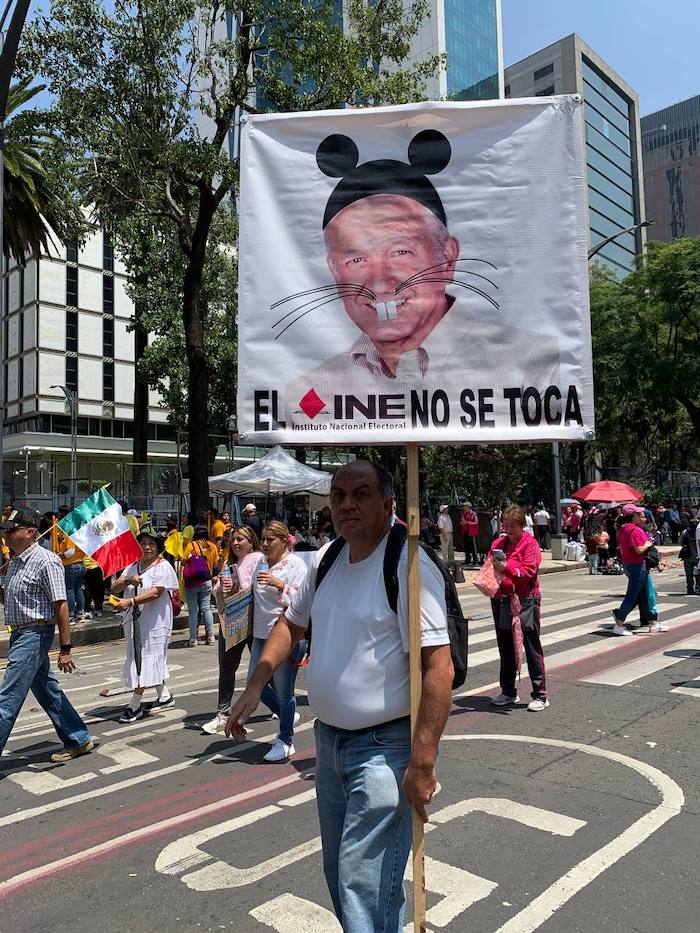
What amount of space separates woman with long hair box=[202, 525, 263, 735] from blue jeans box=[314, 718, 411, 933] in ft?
13.0

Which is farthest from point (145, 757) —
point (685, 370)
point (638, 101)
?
point (638, 101)

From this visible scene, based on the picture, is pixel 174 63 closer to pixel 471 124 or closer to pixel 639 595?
pixel 639 595

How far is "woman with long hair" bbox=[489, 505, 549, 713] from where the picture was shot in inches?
280

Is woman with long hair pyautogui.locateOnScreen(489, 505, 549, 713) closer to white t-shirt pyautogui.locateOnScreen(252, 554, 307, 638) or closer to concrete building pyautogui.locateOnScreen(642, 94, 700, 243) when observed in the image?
white t-shirt pyautogui.locateOnScreen(252, 554, 307, 638)

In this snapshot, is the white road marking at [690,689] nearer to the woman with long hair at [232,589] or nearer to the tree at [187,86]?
the woman with long hair at [232,589]

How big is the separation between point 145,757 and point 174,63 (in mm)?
13370

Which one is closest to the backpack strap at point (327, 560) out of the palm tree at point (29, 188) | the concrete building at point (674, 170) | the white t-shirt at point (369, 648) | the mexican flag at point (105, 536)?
the white t-shirt at point (369, 648)

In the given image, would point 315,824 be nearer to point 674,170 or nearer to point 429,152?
point 429,152

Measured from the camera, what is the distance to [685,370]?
33031mm

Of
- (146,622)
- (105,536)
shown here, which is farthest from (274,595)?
(105,536)

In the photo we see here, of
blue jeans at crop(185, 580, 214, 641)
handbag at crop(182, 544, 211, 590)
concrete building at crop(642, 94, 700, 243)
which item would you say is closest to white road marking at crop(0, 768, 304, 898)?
handbag at crop(182, 544, 211, 590)

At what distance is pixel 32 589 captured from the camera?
5766 mm

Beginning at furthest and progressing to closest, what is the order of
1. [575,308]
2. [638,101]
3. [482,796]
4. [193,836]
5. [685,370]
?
[638,101], [685,370], [482,796], [193,836], [575,308]

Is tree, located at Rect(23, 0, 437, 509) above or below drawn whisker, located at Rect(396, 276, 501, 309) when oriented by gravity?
above
